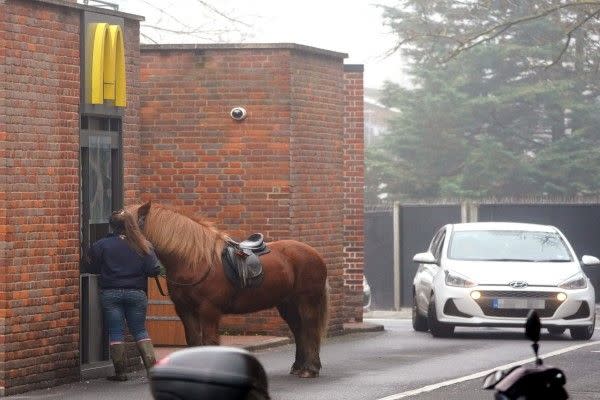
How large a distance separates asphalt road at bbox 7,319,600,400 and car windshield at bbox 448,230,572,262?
1.08 m

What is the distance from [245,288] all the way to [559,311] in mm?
6254

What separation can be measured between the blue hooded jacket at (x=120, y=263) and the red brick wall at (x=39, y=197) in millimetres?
396

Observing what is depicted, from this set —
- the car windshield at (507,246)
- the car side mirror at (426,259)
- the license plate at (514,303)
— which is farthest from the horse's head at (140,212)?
the car windshield at (507,246)

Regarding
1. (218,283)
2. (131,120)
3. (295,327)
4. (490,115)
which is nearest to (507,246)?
(295,327)

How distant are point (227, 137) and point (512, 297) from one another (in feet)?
13.6

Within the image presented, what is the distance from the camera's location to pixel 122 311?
15273mm

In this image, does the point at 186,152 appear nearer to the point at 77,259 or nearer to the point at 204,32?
the point at 77,259

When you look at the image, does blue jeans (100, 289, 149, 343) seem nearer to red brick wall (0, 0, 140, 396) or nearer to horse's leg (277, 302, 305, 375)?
red brick wall (0, 0, 140, 396)

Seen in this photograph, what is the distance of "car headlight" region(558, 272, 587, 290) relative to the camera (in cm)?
2081

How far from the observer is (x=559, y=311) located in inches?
814

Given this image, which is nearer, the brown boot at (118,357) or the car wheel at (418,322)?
the brown boot at (118,357)

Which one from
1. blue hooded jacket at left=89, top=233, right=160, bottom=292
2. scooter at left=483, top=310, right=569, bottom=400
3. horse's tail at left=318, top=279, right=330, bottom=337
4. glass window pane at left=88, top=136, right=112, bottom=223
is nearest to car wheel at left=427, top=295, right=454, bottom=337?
horse's tail at left=318, top=279, right=330, bottom=337

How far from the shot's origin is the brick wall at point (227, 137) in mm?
20766

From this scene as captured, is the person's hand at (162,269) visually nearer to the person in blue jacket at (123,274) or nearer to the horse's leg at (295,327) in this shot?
the person in blue jacket at (123,274)
